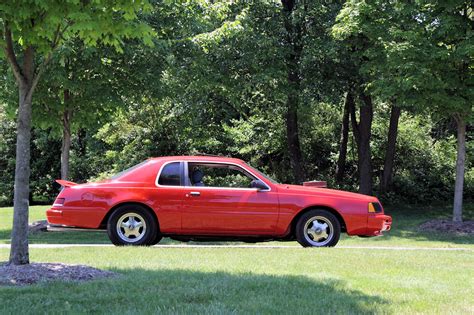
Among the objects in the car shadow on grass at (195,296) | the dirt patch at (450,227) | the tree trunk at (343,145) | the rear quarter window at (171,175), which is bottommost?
the dirt patch at (450,227)

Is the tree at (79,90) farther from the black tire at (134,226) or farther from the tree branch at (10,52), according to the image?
the tree branch at (10,52)

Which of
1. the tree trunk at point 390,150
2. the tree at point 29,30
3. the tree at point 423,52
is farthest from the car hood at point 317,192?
the tree trunk at point 390,150

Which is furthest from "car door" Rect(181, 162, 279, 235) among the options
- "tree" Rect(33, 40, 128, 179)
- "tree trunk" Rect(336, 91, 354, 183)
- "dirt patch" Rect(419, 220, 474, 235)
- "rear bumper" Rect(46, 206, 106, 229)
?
"tree trunk" Rect(336, 91, 354, 183)

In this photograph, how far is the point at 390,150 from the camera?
23.5 metres

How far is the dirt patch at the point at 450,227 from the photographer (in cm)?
1575

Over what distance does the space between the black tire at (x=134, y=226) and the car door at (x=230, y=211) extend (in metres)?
0.57

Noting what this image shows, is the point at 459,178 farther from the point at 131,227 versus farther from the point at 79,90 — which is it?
the point at 79,90

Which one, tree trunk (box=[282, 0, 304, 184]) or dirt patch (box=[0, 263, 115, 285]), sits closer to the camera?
dirt patch (box=[0, 263, 115, 285])

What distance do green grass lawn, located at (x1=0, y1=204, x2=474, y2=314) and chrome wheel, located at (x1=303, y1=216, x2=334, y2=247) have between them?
0.75 meters

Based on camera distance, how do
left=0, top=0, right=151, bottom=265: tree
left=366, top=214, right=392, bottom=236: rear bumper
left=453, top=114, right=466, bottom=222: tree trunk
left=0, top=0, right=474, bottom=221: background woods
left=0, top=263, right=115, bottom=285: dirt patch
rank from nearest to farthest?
left=0, top=263, right=115, bottom=285: dirt patch → left=0, top=0, right=151, bottom=265: tree → left=366, top=214, right=392, bottom=236: rear bumper → left=0, top=0, right=474, bottom=221: background woods → left=453, top=114, right=466, bottom=222: tree trunk

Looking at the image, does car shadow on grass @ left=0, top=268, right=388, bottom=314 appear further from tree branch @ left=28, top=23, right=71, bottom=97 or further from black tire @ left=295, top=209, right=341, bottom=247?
black tire @ left=295, top=209, right=341, bottom=247

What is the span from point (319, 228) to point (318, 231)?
55mm

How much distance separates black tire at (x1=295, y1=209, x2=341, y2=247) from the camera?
394 inches

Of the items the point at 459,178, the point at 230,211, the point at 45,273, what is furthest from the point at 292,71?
the point at 45,273
